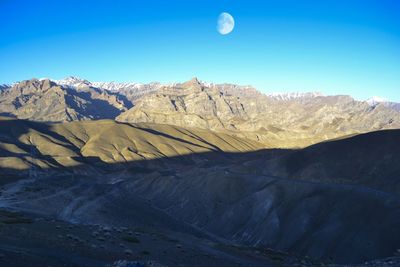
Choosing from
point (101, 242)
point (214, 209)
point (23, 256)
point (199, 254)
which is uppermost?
point (23, 256)

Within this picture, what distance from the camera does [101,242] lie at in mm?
39000

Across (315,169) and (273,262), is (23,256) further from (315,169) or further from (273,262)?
(315,169)

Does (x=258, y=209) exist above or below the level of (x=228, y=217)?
above

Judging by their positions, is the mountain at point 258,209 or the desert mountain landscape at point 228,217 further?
the mountain at point 258,209

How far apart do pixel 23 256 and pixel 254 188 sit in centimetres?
9379

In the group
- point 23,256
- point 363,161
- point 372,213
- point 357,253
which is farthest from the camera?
point 363,161

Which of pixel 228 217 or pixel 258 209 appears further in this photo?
pixel 228 217

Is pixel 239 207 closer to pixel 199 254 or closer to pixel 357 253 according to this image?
pixel 357 253

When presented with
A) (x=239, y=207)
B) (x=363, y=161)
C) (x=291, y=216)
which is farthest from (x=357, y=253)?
(x=363, y=161)

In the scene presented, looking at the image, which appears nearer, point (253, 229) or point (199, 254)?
point (199, 254)

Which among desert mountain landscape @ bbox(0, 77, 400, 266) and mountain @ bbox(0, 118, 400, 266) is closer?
desert mountain landscape @ bbox(0, 77, 400, 266)

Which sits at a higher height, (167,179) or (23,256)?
(23,256)

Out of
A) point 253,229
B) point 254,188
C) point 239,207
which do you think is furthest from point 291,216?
point 254,188

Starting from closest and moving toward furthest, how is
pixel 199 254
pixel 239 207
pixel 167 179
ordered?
pixel 199 254 < pixel 239 207 < pixel 167 179
